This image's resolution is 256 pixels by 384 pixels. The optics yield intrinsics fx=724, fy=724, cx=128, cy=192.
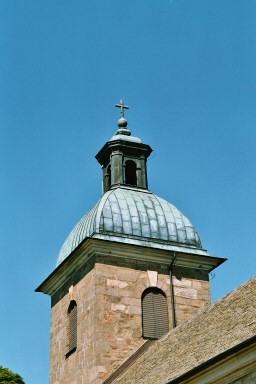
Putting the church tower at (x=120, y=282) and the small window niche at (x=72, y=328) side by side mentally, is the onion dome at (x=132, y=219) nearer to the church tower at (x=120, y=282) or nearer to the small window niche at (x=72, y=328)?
the church tower at (x=120, y=282)

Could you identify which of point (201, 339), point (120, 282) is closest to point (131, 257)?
point (120, 282)

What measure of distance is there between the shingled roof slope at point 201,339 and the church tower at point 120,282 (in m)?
1.60

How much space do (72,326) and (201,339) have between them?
6858mm

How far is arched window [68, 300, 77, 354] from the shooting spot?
1920 centimetres

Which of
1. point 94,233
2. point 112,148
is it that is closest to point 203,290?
point 94,233

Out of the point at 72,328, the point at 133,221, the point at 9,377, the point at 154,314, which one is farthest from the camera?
the point at 9,377

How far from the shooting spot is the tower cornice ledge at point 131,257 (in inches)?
749

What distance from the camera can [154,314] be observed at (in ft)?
61.7

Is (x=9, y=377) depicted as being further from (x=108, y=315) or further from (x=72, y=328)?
(x=108, y=315)

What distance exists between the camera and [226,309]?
45.6ft

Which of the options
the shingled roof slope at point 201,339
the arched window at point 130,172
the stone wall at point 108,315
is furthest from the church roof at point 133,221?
the shingled roof slope at point 201,339

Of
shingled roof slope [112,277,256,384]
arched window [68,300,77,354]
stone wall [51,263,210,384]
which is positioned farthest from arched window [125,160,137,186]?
shingled roof slope [112,277,256,384]

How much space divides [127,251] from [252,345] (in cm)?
908

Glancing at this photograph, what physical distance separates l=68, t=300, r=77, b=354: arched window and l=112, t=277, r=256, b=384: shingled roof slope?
287cm
